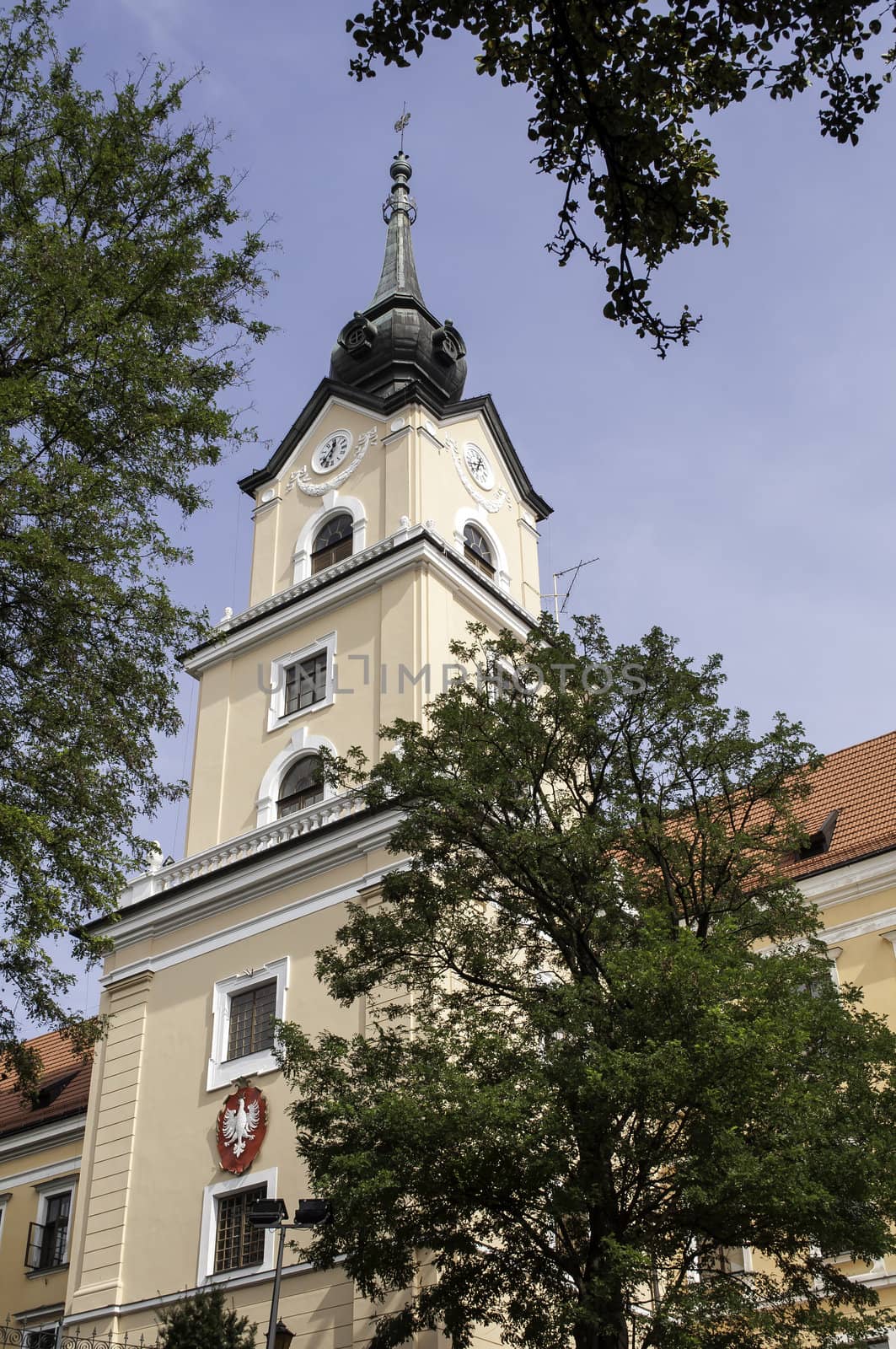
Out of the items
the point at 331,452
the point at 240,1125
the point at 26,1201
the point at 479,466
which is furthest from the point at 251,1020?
the point at 479,466

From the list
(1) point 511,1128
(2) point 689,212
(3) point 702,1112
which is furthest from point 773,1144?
(2) point 689,212

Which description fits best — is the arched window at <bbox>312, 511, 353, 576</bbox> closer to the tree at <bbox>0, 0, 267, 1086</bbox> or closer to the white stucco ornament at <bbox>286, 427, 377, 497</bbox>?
the white stucco ornament at <bbox>286, 427, 377, 497</bbox>

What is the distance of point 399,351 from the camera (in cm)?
3097

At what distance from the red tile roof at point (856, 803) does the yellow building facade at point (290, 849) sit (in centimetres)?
5

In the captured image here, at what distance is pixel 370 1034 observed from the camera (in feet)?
64.3

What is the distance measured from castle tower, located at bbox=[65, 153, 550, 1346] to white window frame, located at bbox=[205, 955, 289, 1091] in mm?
35

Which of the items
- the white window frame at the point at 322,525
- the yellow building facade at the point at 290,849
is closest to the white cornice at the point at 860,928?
the yellow building facade at the point at 290,849

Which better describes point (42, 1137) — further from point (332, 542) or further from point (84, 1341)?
point (332, 542)

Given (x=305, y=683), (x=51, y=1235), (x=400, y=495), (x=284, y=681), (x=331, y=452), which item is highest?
(x=331, y=452)

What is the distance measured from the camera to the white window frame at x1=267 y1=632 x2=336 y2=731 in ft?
82.6

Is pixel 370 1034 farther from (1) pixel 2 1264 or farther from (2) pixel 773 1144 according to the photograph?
(1) pixel 2 1264

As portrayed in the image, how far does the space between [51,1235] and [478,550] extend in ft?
50.0

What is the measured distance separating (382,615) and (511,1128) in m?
13.8

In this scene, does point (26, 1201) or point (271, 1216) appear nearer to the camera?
point (271, 1216)
